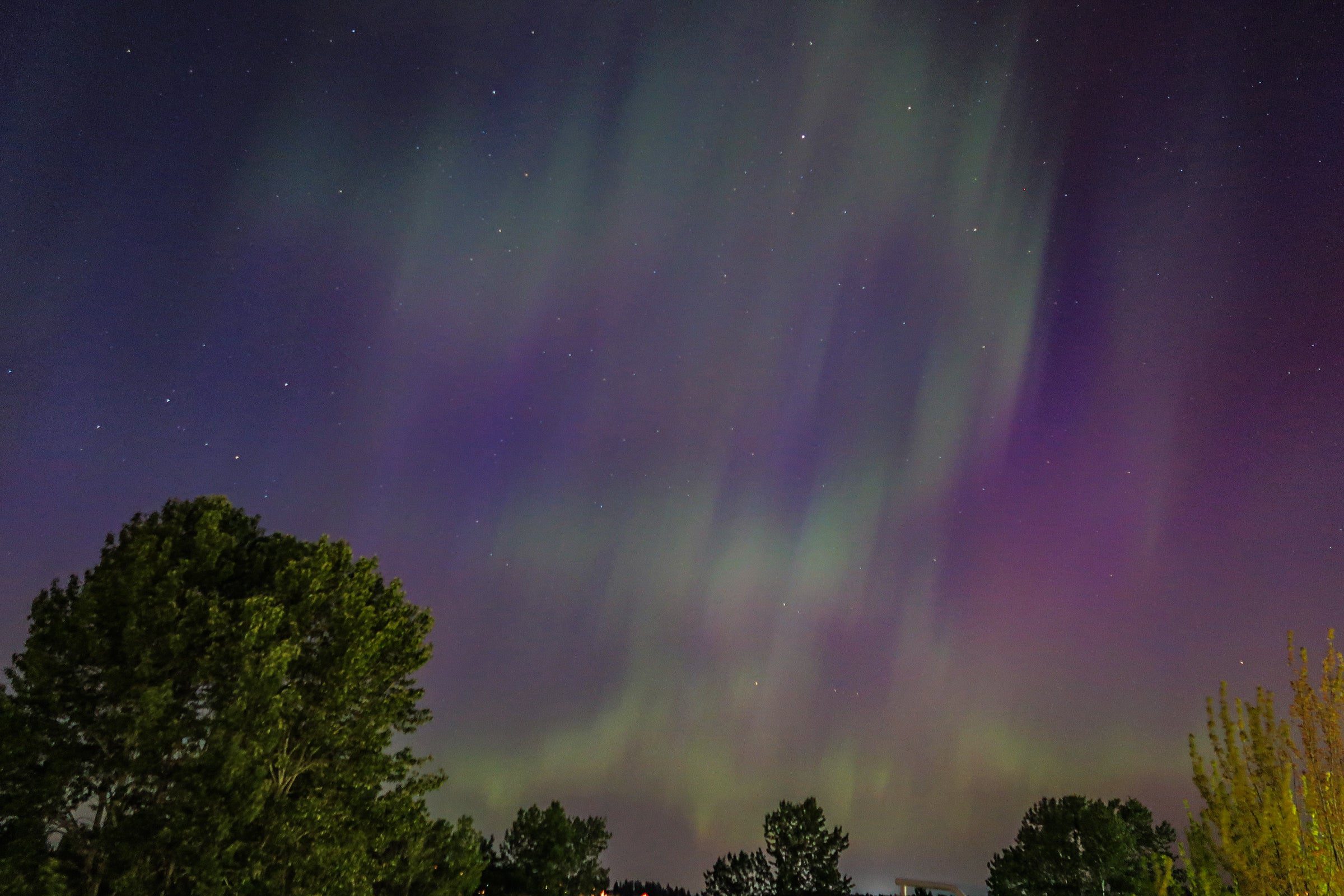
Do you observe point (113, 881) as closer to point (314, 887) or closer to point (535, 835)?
point (314, 887)

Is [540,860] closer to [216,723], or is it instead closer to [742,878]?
[742,878]

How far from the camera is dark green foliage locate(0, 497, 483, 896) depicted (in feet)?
65.3

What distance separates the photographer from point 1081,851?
59.8 m

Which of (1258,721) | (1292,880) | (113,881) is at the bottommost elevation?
(113,881)

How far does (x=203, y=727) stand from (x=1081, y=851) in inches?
2482

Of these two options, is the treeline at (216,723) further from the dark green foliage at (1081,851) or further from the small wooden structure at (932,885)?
the dark green foliage at (1081,851)

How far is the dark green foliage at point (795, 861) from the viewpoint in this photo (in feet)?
230

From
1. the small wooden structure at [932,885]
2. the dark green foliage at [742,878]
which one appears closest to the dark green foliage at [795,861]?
the dark green foliage at [742,878]

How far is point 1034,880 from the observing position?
203 feet

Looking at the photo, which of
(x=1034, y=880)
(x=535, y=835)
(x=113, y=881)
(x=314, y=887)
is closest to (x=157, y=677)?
(x=113, y=881)

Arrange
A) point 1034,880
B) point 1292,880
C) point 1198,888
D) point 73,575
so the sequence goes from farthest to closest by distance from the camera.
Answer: point 1034,880 < point 73,575 < point 1198,888 < point 1292,880

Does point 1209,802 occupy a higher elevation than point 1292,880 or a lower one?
higher

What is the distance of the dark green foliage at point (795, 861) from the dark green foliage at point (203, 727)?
55801 millimetres

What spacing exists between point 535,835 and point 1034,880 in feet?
139
